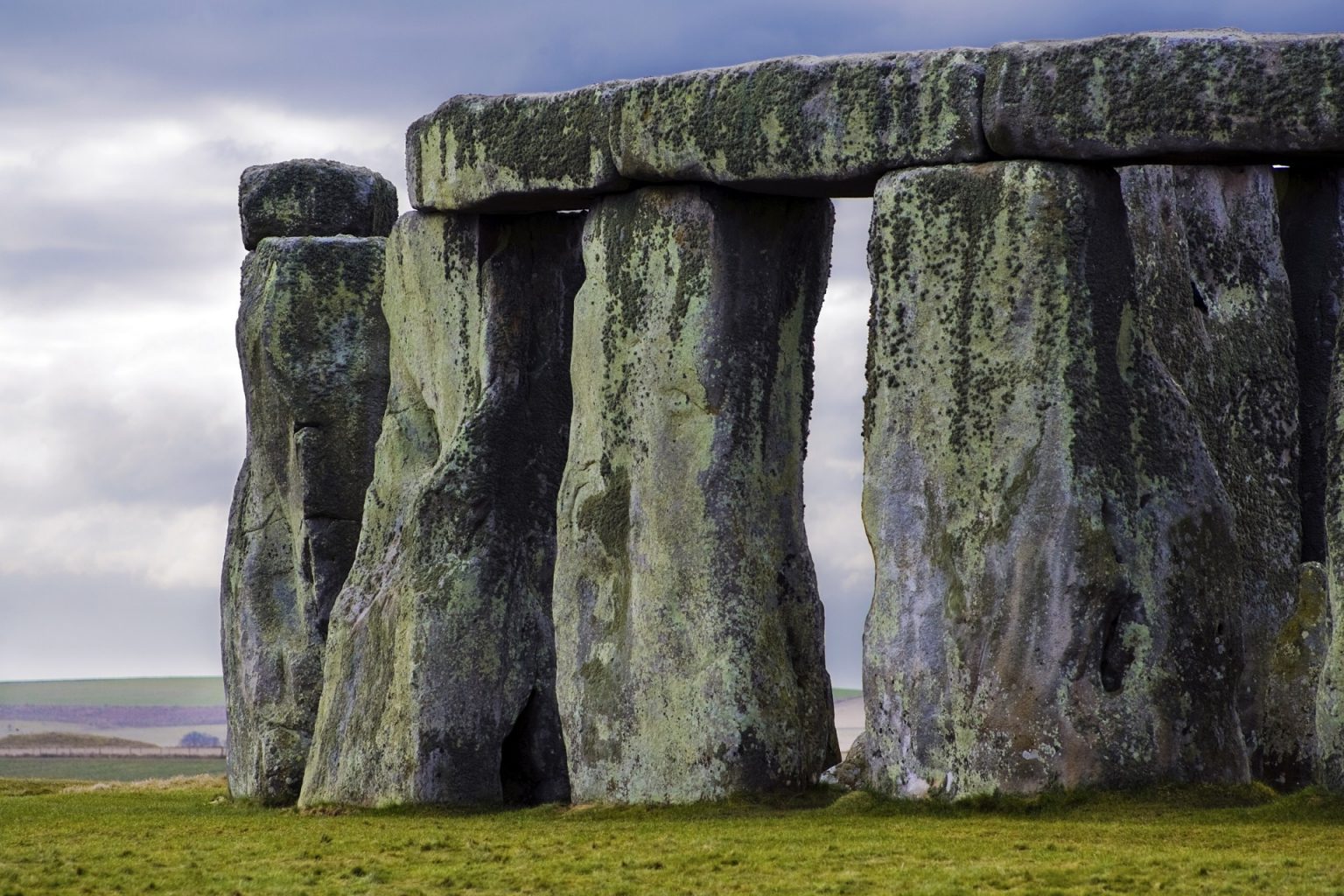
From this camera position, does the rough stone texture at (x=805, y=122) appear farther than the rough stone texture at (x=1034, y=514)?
Yes

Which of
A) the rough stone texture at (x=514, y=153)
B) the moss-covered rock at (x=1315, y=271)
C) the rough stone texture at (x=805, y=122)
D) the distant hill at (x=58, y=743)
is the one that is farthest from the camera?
the distant hill at (x=58, y=743)

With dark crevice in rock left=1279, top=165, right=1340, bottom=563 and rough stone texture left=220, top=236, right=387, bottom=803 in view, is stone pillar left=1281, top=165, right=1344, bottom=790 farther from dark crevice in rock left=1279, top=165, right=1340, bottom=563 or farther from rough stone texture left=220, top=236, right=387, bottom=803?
rough stone texture left=220, top=236, right=387, bottom=803

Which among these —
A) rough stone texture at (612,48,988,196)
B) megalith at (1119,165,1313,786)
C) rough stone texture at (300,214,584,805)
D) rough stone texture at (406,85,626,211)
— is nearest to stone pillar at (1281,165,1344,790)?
megalith at (1119,165,1313,786)

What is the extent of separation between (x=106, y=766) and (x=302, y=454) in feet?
77.1

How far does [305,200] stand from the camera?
23.9m

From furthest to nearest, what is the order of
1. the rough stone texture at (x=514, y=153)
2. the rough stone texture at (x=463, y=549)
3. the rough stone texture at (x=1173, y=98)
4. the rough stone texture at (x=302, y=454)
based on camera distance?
the rough stone texture at (x=302, y=454), the rough stone texture at (x=463, y=549), the rough stone texture at (x=514, y=153), the rough stone texture at (x=1173, y=98)

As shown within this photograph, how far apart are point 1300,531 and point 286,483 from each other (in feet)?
29.6

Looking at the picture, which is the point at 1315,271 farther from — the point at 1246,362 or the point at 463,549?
the point at 463,549

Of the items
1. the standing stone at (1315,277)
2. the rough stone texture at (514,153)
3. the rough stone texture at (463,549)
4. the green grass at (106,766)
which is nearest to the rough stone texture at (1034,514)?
the rough stone texture at (514,153)

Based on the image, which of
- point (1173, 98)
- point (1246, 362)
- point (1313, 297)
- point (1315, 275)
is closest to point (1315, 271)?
point (1315, 275)

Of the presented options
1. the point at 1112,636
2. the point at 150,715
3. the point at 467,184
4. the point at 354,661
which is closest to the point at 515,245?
the point at 467,184

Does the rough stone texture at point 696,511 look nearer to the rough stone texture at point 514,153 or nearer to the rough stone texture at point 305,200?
the rough stone texture at point 514,153

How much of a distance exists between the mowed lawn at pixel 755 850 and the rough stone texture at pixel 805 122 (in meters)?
4.43

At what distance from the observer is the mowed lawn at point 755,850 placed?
46.9 ft
